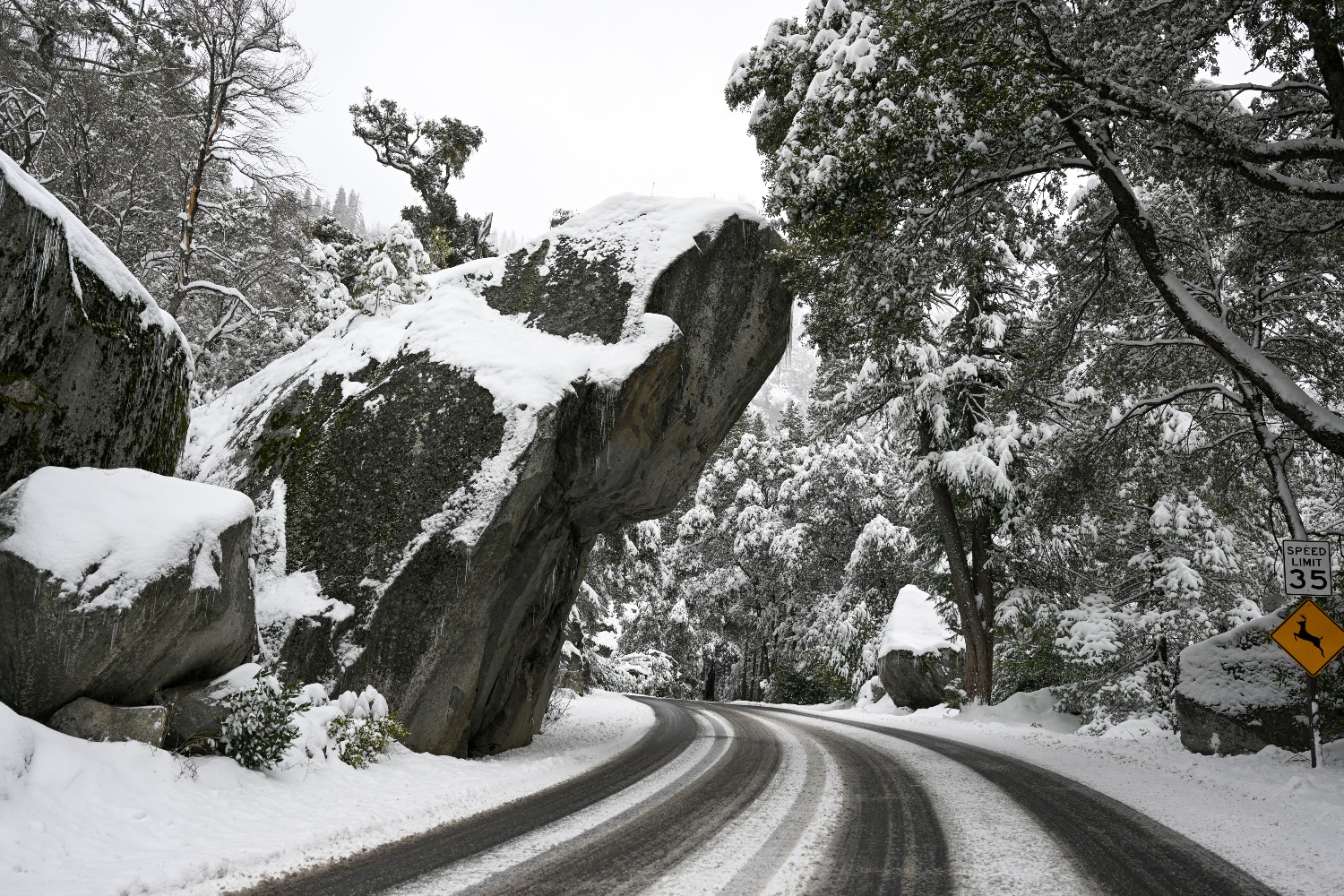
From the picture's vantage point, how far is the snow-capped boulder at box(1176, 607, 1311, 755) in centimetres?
833

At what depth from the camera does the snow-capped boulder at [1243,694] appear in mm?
8328

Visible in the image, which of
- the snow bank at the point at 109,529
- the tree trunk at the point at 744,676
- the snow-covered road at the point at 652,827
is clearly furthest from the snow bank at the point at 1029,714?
the tree trunk at the point at 744,676

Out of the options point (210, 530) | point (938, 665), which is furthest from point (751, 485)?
point (210, 530)

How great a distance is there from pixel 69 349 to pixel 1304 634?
1156cm

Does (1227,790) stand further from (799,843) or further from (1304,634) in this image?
(799,843)

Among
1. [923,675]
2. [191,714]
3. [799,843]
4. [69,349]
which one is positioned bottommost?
[799,843]

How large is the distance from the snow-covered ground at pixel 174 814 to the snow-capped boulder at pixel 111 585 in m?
0.45

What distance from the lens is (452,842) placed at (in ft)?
15.0

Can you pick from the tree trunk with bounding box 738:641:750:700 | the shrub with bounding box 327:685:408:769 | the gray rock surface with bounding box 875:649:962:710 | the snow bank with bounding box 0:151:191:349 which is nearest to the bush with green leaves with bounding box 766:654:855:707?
the tree trunk with bounding box 738:641:750:700

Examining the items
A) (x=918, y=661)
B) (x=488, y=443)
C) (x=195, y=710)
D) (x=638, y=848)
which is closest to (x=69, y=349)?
(x=195, y=710)

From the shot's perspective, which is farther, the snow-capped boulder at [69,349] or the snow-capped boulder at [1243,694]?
the snow-capped boulder at [1243,694]

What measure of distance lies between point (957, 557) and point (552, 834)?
44.2 ft

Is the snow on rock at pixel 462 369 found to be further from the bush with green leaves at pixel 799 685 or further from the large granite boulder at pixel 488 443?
the bush with green leaves at pixel 799 685

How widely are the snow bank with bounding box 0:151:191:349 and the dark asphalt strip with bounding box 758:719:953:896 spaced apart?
6.63m
